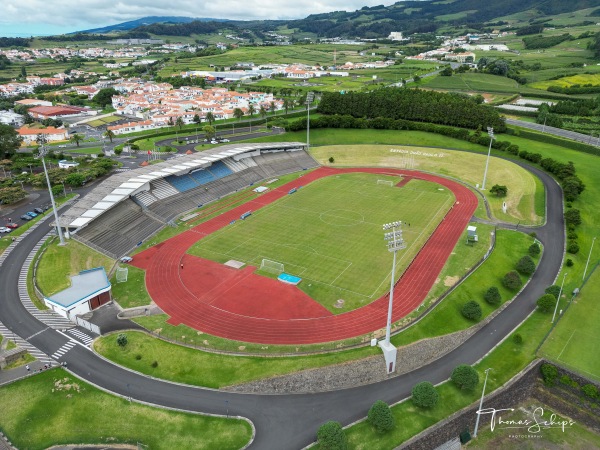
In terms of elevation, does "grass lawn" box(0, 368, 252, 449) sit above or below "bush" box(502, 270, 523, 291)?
below

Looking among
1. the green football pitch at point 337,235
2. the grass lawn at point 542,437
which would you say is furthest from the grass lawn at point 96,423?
the grass lawn at point 542,437

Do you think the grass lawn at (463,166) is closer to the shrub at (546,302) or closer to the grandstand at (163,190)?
the grandstand at (163,190)

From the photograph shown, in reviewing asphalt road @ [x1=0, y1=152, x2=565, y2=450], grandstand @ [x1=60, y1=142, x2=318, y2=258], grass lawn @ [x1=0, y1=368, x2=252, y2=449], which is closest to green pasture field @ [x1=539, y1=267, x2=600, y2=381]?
asphalt road @ [x1=0, y1=152, x2=565, y2=450]

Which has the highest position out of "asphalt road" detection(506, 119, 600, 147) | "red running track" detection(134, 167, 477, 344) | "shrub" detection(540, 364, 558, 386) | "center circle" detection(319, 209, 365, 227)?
"asphalt road" detection(506, 119, 600, 147)

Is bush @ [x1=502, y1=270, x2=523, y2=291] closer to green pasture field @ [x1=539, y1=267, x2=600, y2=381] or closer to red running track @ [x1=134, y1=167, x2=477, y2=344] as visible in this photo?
green pasture field @ [x1=539, y1=267, x2=600, y2=381]

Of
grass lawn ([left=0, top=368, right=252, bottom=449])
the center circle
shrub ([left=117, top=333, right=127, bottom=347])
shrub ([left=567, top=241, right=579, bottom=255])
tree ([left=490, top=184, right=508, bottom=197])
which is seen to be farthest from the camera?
tree ([left=490, top=184, right=508, bottom=197])

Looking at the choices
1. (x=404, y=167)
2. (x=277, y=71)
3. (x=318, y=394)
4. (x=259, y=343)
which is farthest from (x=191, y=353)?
(x=277, y=71)

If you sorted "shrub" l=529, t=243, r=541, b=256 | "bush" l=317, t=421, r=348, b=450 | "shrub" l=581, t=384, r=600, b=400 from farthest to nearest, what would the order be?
"shrub" l=529, t=243, r=541, b=256
"shrub" l=581, t=384, r=600, b=400
"bush" l=317, t=421, r=348, b=450

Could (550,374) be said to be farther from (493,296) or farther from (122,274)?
(122,274)
